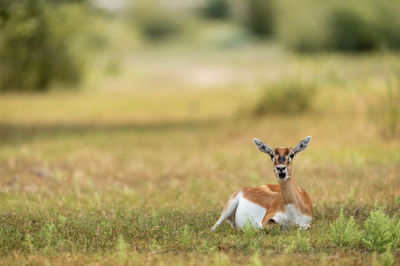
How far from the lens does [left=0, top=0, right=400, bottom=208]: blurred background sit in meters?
11.7

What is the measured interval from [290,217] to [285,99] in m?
12.7

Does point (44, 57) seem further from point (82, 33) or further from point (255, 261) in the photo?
point (255, 261)

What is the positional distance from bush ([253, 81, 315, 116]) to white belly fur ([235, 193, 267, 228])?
12.3 meters

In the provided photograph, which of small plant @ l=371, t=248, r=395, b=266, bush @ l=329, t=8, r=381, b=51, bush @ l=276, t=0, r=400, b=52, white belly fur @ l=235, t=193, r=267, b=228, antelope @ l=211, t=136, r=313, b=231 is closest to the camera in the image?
small plant @ l=371, t=248, r=395, b=266

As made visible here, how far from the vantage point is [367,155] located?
42.4 ft

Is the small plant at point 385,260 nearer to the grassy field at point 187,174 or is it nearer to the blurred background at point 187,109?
the grassy field at point 187,174

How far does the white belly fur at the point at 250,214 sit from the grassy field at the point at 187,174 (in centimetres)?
15

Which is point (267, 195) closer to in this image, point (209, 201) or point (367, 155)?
point (209, 201)

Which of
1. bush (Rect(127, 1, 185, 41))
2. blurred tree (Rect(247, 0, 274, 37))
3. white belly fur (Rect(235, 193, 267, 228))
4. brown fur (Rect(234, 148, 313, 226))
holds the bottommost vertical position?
bush (Rect(127, 1, 185, 41))

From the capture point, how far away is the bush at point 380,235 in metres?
6.34

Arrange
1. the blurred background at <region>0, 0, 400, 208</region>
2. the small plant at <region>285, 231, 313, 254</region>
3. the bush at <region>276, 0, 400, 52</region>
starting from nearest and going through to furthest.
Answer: the small plant at <region>285, 231, 313, 254</region>
the blurred background at <region>0, 0, 400, 208</region>
the bush at <region>276, 0, 400, 52</region>

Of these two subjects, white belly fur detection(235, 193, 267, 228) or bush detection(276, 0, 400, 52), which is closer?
white belly fur detection(235, 193, 267, 228)

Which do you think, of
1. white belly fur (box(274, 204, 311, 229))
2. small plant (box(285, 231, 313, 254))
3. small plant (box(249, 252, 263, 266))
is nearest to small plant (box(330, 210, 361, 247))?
small plant (box(285, 231, 313, 254))

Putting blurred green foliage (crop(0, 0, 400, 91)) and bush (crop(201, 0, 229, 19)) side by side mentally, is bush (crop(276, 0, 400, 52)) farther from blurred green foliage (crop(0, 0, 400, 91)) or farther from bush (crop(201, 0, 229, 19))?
bush (crop(201, 0, 229, 19))
